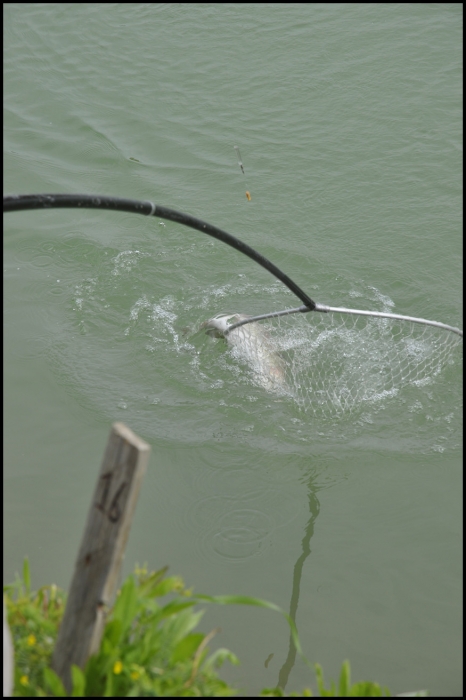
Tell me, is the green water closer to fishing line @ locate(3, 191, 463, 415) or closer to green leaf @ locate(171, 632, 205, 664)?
fishing line @ locate(3, 191, 463, 415)

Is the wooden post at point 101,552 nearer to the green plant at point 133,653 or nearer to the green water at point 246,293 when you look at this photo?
the green plant at point 133,653

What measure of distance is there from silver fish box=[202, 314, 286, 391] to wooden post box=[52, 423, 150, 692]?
3008 millimetres

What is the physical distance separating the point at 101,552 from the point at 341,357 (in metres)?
3.63

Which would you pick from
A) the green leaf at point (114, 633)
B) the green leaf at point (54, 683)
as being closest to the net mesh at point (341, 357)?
the green leaf at point (114, 633)

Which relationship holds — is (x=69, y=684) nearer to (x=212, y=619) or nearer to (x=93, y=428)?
(x=212, y=619)

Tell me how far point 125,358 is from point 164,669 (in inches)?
129

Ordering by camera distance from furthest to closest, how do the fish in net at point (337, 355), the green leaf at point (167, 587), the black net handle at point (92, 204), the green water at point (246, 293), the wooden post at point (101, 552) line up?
1. the fish in net at point (337, 355)
2. the green water at point (246, 293)
3. the black net handle at point (92, 204)
4. the green leaf at point (167, 587)
5. the wooden post at point (101, 552)

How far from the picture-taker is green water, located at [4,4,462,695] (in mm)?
3801

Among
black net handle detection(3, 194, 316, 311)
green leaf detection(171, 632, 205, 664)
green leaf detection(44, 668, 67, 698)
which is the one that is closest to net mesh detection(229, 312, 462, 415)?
black net handle detection(3, 194, 316, 311)

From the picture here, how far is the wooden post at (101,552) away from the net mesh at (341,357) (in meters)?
2.93

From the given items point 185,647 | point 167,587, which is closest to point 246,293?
point 167,587

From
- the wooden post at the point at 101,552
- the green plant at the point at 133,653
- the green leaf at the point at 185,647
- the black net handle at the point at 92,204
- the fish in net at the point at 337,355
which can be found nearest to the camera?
the wooden post at the point at 101,552

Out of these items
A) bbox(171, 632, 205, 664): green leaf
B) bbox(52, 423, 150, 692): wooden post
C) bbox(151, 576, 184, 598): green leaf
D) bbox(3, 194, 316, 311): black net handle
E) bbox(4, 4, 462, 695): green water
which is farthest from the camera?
bbox(4, 4, 462, 695): green water

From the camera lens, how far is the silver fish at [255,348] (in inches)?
205
